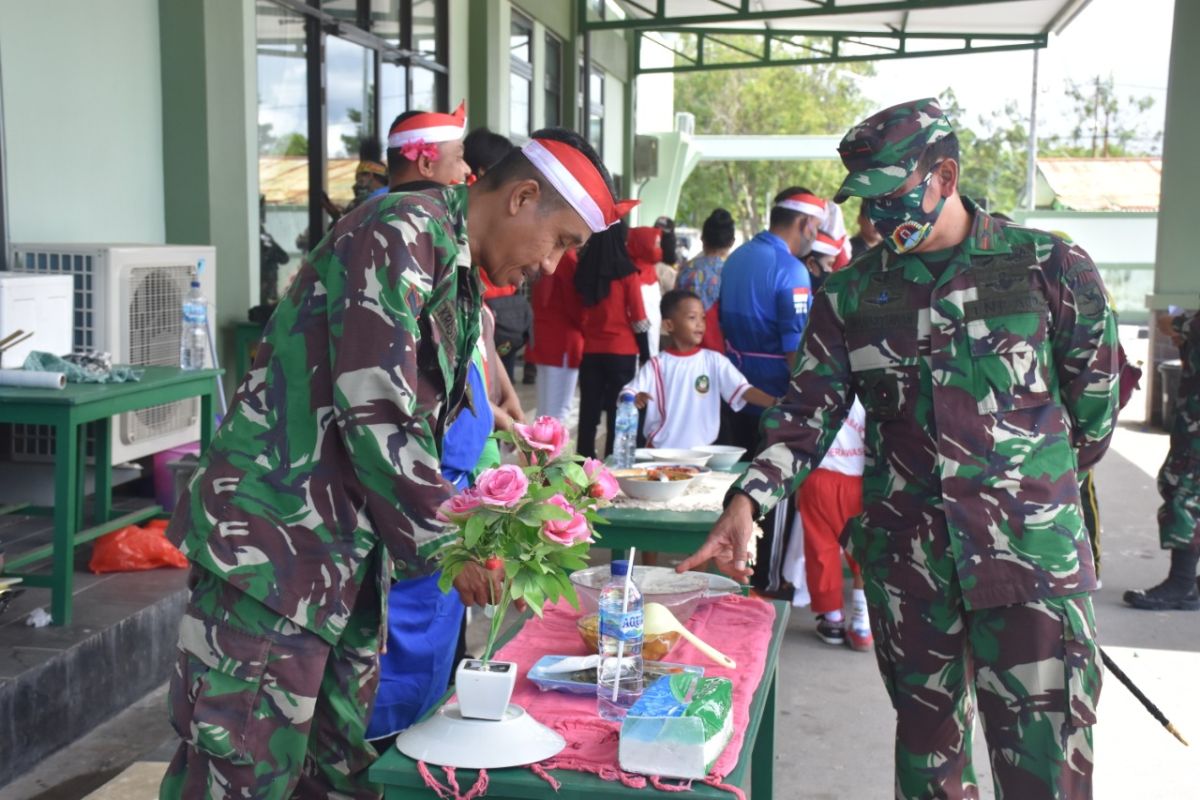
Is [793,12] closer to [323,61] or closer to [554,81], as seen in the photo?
[554,81]

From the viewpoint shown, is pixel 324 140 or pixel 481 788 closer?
pixel 481 788

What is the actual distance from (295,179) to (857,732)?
18.8 ft

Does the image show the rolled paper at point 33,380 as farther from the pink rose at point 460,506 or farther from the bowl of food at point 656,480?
the pink rose at point 460,506

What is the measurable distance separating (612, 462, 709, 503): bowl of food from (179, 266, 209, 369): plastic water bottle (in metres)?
2.35

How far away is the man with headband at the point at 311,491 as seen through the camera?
Answer: 6.65 ft

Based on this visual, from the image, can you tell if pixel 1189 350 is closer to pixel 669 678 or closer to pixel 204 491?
pixel 669 678

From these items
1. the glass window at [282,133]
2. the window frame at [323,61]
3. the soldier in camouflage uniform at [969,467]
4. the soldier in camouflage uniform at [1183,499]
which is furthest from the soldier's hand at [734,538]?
the window frame at [323,61]

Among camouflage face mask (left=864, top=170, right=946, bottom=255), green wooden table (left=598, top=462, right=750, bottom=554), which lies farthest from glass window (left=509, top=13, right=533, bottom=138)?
camouflage face mask (left=864, top=170, right=946, bottom=255)

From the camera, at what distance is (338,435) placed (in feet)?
6.91

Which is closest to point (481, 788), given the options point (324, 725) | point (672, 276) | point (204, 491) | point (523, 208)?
Result: point (324, 725)

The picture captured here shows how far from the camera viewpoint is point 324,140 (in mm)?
8836

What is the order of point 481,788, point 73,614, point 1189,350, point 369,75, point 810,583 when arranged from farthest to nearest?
point 369,75 → point 1189,350 → point 810,583 → point 73,614 → point 481,788

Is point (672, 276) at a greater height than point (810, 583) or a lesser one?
greater

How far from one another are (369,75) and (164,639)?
6.21 meters
